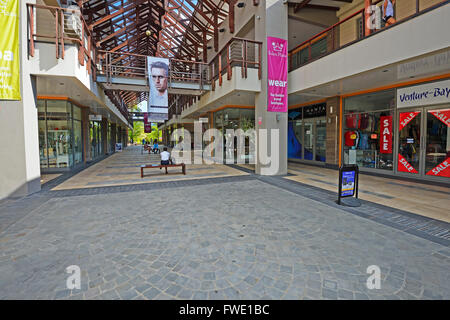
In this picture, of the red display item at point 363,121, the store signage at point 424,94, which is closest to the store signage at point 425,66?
the store signage at point 424,94

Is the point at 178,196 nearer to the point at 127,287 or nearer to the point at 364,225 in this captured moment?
the point at 127,287

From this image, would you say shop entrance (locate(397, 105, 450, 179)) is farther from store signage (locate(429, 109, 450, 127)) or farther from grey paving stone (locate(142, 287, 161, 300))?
grey paving stone (locate(142, 287, 161, 300))

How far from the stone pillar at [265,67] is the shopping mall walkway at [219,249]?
4001 millimetres

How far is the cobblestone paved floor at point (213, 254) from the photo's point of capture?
2350 mm

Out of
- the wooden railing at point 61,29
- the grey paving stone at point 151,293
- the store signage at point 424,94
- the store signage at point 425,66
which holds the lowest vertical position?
the grey paving stone at point 151,293

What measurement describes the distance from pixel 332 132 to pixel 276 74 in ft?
14.5

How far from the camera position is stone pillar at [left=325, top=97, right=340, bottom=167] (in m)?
11.1

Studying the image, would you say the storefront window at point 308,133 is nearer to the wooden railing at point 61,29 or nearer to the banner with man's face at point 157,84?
the banner with man's face at point 157,84

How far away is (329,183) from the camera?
786 centimetres

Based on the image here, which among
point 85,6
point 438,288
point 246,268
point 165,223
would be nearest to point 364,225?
point 438,288

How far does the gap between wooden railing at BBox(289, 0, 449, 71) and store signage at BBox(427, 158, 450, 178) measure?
4828mm

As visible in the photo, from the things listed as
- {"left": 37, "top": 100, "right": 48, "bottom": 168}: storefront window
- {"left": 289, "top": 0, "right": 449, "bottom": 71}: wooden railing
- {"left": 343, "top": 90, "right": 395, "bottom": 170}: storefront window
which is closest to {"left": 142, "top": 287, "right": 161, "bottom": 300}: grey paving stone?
{"left": 289, "top": 0, "right": 449, "bottom": 71}: wooden railing

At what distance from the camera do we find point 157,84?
36.9 feet

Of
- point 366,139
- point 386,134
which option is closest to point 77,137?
point 366,139
